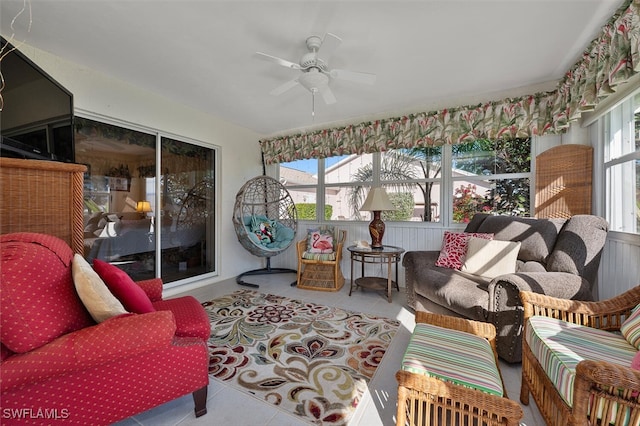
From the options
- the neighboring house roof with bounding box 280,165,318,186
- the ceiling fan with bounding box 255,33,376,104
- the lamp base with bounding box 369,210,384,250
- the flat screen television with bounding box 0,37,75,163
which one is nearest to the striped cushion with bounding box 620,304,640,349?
the ceiling fan with bounding box 255,33,376,104

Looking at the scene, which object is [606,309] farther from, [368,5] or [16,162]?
[16,162]

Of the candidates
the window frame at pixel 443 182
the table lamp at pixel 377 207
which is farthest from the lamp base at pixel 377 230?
the window frame at pixel 443 182

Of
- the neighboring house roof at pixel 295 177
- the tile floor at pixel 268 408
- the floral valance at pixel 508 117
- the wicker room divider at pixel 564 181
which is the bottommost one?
the tile floor at pixel 268 408

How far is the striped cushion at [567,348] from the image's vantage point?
98 cm

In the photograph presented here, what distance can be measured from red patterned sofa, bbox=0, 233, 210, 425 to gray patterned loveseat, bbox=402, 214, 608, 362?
188 centimetres

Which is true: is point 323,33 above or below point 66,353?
above

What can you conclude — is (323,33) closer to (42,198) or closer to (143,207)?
(42,198)

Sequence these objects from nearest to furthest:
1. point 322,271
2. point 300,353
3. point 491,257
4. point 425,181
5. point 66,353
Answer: point 66,353 < point 300,353 < point 491,257 < point 425,181 < point 322,271

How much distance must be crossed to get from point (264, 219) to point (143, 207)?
1607mm

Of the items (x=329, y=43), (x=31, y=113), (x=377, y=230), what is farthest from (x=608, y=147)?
(x=31, y=113)

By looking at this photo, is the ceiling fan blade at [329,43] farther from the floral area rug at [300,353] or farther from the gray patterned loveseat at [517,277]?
the floral area rug at [300,353]

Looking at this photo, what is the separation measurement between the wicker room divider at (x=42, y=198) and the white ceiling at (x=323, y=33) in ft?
3.94

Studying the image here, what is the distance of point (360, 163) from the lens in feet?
12.6

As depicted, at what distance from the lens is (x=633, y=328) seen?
113 centimetres
